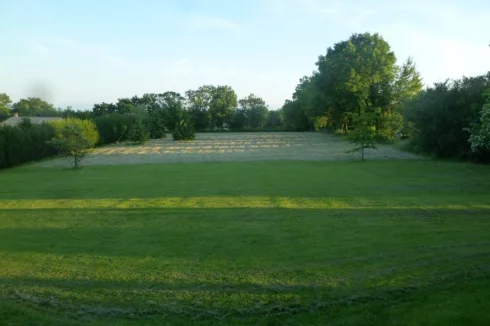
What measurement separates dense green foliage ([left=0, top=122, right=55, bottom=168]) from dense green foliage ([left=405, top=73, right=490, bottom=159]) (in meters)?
26.3

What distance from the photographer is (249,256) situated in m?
7.46

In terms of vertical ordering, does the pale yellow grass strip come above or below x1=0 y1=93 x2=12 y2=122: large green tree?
below

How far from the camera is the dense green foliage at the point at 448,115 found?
87.8 ft

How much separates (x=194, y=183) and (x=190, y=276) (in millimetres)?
11929

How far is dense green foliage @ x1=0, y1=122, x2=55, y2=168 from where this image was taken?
1126 inches

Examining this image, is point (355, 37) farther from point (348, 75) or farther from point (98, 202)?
point (98, 202)

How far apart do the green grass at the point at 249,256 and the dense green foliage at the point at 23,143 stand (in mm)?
14665

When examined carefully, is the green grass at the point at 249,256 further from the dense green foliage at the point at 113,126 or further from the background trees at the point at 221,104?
the background trees at the point at 221,104

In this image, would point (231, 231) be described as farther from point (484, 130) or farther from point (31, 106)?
point (31, 106)

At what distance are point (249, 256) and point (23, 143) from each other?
27.9 meters

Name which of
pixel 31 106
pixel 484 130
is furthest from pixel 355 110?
pixel 31 106

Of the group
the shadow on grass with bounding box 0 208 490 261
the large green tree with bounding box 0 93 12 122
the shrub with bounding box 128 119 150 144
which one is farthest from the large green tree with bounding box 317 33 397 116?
the large green tree with bounding box 0 93 12 122

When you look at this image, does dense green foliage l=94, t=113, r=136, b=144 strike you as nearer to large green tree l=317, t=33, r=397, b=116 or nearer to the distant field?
the distant field

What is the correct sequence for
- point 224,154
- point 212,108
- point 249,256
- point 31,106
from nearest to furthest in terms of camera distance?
point 249,256 < point 224,154 < point 212,108 < point 31,106
